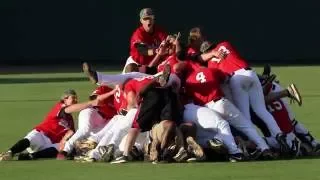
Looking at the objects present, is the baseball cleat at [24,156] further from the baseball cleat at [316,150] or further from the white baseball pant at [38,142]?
the baseball cleat at [316,150]

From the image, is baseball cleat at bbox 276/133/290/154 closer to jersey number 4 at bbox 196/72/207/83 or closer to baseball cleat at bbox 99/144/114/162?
jersey number 4 at bbox 196/72/207/83

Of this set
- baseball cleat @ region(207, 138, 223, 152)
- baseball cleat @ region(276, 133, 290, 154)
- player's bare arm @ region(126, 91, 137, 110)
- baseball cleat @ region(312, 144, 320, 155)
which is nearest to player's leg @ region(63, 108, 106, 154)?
player's bare arm @ region(126, 91, 137, 110)

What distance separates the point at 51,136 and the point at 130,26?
29.6 metres

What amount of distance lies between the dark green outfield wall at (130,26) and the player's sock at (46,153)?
2943 centimetres

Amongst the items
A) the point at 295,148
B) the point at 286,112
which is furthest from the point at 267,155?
the point at 286,112

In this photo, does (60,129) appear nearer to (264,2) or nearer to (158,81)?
(158,81)

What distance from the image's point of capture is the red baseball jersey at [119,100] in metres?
11.7

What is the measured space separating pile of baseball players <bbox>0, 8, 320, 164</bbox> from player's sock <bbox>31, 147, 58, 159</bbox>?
12mm

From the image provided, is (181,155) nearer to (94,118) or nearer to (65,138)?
(94,118)

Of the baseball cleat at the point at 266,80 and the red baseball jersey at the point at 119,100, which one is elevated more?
the baseball cleat at the point at 266,80

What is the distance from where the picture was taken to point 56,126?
1211 cm

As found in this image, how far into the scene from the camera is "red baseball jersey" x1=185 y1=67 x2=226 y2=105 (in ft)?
36.8

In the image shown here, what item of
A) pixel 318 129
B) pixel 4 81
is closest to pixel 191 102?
pixel 318 129

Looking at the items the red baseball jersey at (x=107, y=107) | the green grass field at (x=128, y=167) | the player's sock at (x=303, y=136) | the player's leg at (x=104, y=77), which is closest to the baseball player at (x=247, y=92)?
the player's sock at (x=303, y=136)
